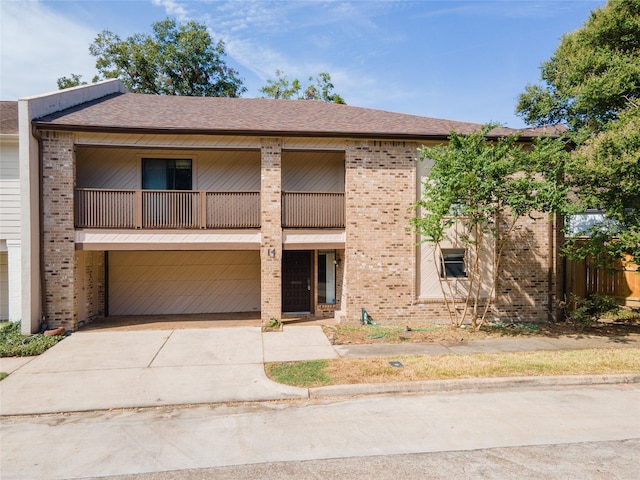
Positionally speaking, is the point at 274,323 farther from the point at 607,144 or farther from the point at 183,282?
the point at 607,144

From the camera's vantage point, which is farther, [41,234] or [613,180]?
[41,234]

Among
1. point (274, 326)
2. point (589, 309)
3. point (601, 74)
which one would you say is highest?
point (601, 74)

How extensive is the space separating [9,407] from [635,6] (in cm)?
1877

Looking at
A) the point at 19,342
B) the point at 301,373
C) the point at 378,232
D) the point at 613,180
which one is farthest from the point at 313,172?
the point at 19,342

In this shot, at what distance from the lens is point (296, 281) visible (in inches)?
464

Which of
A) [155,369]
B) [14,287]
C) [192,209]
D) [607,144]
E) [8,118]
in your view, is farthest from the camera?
[8,118]

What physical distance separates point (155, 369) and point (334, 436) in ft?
13.4

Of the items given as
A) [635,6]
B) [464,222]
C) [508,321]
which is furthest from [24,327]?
[635,6]

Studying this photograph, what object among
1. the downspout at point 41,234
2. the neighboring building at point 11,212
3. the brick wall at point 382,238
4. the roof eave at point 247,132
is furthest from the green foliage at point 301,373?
the neighboring building at point 11,212

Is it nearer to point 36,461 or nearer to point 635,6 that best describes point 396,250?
point 36,461

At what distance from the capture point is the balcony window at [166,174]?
37.0 ft

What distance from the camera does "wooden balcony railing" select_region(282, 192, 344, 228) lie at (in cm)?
1036

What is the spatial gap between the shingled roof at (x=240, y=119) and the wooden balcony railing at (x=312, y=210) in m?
1.67

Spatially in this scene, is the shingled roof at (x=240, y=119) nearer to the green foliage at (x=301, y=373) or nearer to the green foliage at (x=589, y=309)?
the green foliage at (x=589, y=309)
